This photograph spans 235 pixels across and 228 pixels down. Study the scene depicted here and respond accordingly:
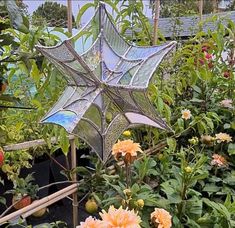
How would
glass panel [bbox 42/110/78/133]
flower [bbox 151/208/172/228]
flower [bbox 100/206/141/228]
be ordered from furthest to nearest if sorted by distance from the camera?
glass panel [bbox 42/110/78/133]
flower [bbox 151/208/172/228]
flower [bbox 100/206/141/228]

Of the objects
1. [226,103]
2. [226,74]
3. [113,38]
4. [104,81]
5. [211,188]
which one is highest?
[113,38]

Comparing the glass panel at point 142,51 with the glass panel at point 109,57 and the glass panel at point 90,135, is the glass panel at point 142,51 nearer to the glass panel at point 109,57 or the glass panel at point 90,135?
the glass panel at point 109,57

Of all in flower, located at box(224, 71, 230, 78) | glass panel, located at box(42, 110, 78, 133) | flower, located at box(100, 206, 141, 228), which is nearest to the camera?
flower, located at box(100, 206, 141, 228)

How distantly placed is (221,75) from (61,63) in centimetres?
122

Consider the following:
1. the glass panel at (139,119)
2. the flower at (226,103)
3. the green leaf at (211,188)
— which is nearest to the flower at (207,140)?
the green leaf at (211,188)

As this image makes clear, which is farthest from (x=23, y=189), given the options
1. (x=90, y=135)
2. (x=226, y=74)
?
(x=226, y=74)

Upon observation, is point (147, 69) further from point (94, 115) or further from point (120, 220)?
point (120, 220)

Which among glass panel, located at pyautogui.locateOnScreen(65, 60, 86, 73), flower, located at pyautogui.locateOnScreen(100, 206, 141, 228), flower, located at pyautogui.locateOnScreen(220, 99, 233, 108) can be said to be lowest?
flower, located at pyautogui.locateOnScreen(220, 99, 233, 108)

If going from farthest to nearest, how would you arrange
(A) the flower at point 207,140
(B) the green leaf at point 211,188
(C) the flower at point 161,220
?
1. (A) the flower at point 207,140
2. (B) the green leaf at point 211,188
3. (C) the flower at point 161,220

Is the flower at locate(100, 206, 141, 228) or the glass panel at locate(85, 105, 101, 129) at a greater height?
the glass panel at locate(85, 105, 101, 129)

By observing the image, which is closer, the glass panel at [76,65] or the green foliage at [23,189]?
the glass panel at [76,65]

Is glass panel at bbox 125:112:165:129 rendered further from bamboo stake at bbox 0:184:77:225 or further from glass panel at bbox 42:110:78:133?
bamboo stake at bbox 0:184:77:225

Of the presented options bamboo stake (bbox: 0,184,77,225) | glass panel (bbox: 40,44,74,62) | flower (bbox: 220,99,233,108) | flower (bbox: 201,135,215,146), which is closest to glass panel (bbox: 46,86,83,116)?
glass panel (bbox: 40,44,74,62)

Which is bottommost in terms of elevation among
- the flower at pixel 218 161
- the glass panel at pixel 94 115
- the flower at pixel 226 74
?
the flower at pixel 218 161
